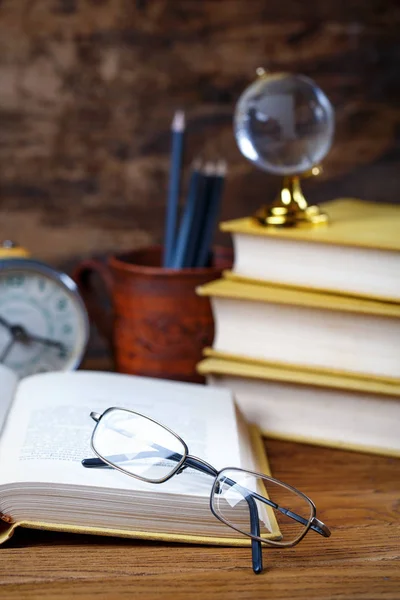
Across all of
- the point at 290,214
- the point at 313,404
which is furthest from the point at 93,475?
the point at 290,214

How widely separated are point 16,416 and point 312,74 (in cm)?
72

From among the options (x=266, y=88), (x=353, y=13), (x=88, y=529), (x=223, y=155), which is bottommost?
(x=88, y=529)

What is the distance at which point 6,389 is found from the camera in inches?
32.4

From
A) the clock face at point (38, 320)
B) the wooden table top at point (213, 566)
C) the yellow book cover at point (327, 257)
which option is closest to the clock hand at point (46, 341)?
the clock face at point (38, 320)

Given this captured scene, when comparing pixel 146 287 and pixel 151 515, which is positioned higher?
pixel 146 287

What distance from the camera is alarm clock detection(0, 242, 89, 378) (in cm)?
97

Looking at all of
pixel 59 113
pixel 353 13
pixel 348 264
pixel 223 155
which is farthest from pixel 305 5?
pixel 348 264

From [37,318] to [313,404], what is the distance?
36cm

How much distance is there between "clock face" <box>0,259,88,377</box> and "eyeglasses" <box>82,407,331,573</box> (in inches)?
11.3

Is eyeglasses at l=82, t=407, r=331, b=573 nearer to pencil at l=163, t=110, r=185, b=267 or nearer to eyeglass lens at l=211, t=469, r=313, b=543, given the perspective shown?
eyeglass lens at l=211, t=469, r=313, b=543

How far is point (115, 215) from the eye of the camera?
1.25 m

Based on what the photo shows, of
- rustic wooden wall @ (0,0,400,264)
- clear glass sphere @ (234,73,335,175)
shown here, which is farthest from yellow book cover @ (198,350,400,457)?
rustic wooden wall @ (0,0,400,264)

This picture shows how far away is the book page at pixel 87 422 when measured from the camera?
2.18ft

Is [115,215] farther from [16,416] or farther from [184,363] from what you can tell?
[16,416]
